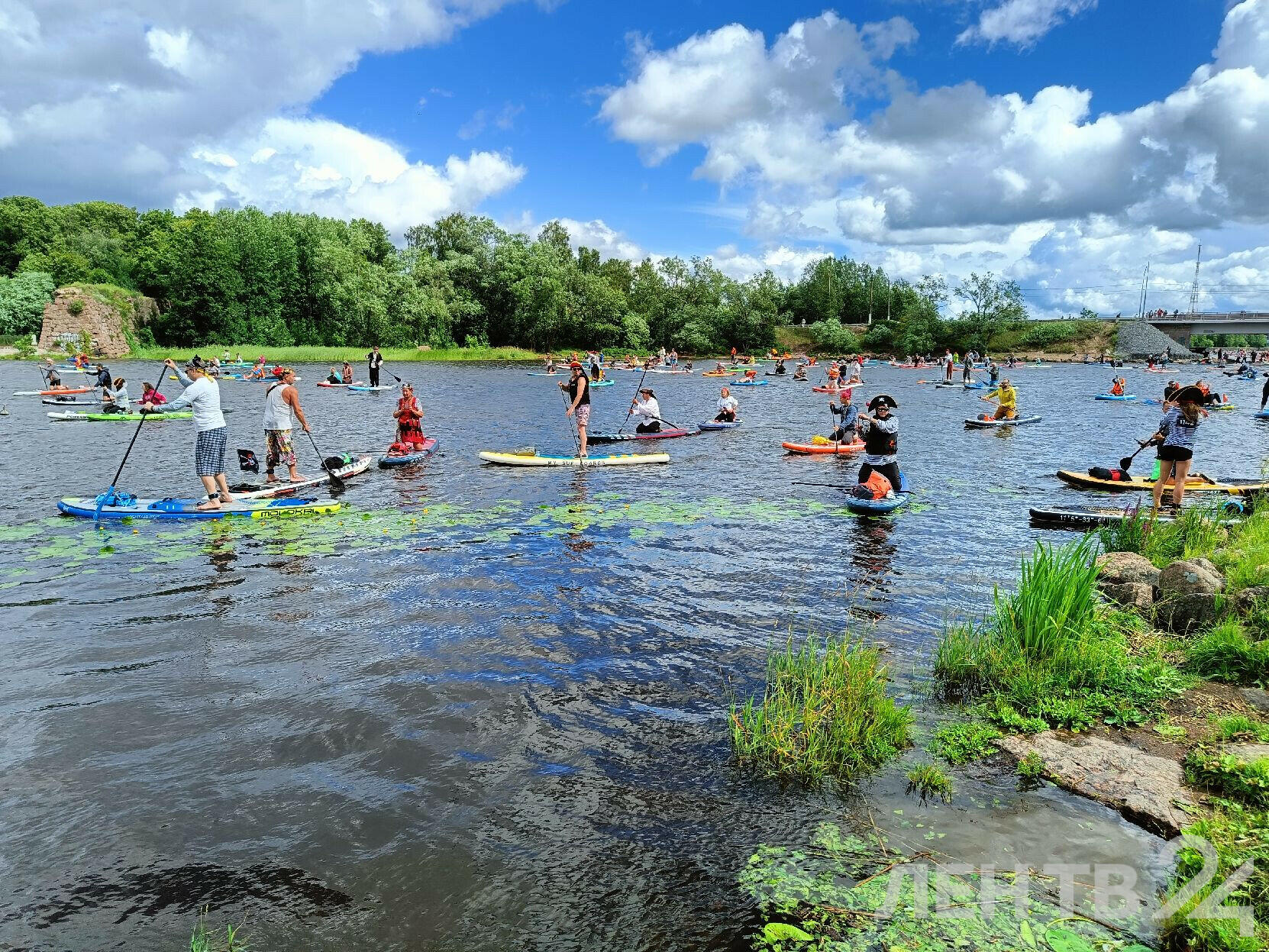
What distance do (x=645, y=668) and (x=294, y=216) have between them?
364 ft

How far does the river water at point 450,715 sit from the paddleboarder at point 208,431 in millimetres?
1081

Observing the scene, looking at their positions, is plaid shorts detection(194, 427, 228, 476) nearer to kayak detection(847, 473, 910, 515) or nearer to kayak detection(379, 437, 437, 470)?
kayak detection(379, 437, 437, 470)

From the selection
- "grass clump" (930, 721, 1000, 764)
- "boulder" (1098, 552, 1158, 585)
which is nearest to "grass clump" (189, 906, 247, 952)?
"grass clump" (930, 721, 1000, 764)

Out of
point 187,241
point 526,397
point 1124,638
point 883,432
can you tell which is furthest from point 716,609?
point 187,241

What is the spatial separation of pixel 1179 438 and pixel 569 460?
1377 cm

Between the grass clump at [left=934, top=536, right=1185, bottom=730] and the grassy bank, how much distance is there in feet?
0.04

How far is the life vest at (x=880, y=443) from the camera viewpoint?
603 inches

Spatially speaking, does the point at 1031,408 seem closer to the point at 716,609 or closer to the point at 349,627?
the point at 716,609

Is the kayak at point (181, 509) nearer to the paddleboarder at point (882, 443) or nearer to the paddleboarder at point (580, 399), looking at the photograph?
the paddleboarder at point (580, 399)

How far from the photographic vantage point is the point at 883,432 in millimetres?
15156

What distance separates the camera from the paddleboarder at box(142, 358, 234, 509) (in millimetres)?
13805

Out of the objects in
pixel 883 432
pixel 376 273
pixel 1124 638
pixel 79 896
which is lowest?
pixel 79 896

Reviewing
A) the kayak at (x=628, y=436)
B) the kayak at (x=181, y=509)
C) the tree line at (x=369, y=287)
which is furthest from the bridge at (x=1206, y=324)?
the kayak at (x=181, y=509)

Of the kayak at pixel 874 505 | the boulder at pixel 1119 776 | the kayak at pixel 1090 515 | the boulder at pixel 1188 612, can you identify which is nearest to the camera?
the boulder at pixel 1119 776
